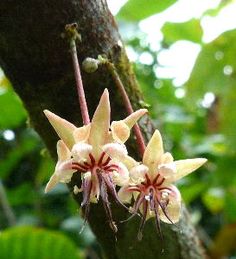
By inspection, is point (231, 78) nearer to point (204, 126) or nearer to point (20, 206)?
point (204, 126)

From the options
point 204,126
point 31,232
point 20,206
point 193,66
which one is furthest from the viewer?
point 204,126

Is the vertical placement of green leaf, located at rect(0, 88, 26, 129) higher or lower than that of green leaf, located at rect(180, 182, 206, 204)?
higher

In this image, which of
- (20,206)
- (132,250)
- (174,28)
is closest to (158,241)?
(132,250)

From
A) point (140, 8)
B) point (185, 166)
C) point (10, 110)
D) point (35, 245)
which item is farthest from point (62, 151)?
point (10, 110)

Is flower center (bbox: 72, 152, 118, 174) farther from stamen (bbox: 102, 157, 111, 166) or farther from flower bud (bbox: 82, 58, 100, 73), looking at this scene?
flower bud (bbox: 82, 58, 100, 73)

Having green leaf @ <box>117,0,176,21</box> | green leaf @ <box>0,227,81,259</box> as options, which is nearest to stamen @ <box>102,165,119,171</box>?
green leaf @ <box>117,0,176,21</box>

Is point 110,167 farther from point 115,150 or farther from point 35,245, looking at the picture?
point 35,245
